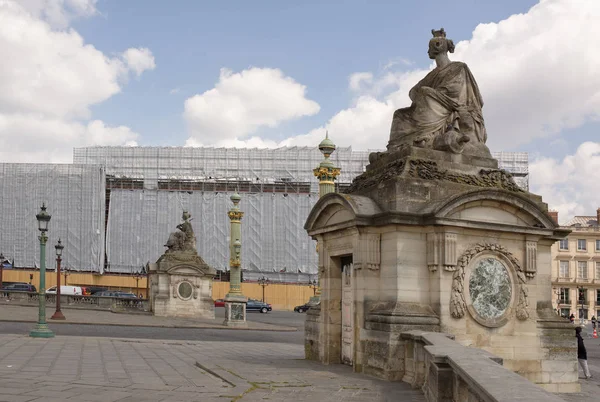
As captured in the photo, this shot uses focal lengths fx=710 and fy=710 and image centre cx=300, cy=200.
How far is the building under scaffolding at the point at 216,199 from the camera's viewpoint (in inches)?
2766

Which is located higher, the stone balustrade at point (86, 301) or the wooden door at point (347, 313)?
the wooden door at point (347, 313)

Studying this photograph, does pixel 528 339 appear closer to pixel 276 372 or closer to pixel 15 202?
pixel 276 372

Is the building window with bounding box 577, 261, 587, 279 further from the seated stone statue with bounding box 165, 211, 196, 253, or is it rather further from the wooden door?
the wooden door

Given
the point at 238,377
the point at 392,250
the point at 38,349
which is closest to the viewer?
the point at 238,377

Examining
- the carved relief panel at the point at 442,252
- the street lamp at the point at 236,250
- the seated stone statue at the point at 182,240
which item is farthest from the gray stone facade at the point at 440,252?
the seated stone statue at the point at 182,240

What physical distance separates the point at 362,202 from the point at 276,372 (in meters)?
2.99

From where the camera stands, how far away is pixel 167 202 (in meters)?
71.0

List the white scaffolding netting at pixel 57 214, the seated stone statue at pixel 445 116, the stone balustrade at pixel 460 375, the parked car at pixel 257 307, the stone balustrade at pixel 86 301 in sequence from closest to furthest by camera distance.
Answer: the stone balustrade at pixel 460 375 → the seated stone statue at pixel 445 116 → the stone balustrade at pixel 86 301 → the parked car at pixel 257 307 → the white scaffolding netting at pixel 57 214

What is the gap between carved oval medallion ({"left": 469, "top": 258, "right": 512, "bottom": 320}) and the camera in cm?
1121

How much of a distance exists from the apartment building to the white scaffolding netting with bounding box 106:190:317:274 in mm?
29122

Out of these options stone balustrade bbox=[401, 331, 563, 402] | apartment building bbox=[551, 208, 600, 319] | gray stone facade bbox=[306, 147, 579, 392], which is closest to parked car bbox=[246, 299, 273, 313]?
apartment building bbox=[551, 208, 600, 319]

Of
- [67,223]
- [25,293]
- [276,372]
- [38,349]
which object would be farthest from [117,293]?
[276,372]

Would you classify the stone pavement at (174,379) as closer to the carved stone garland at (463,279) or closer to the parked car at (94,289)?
the carved stone garland at (463,279)

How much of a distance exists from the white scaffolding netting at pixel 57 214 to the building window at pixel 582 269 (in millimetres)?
51592
